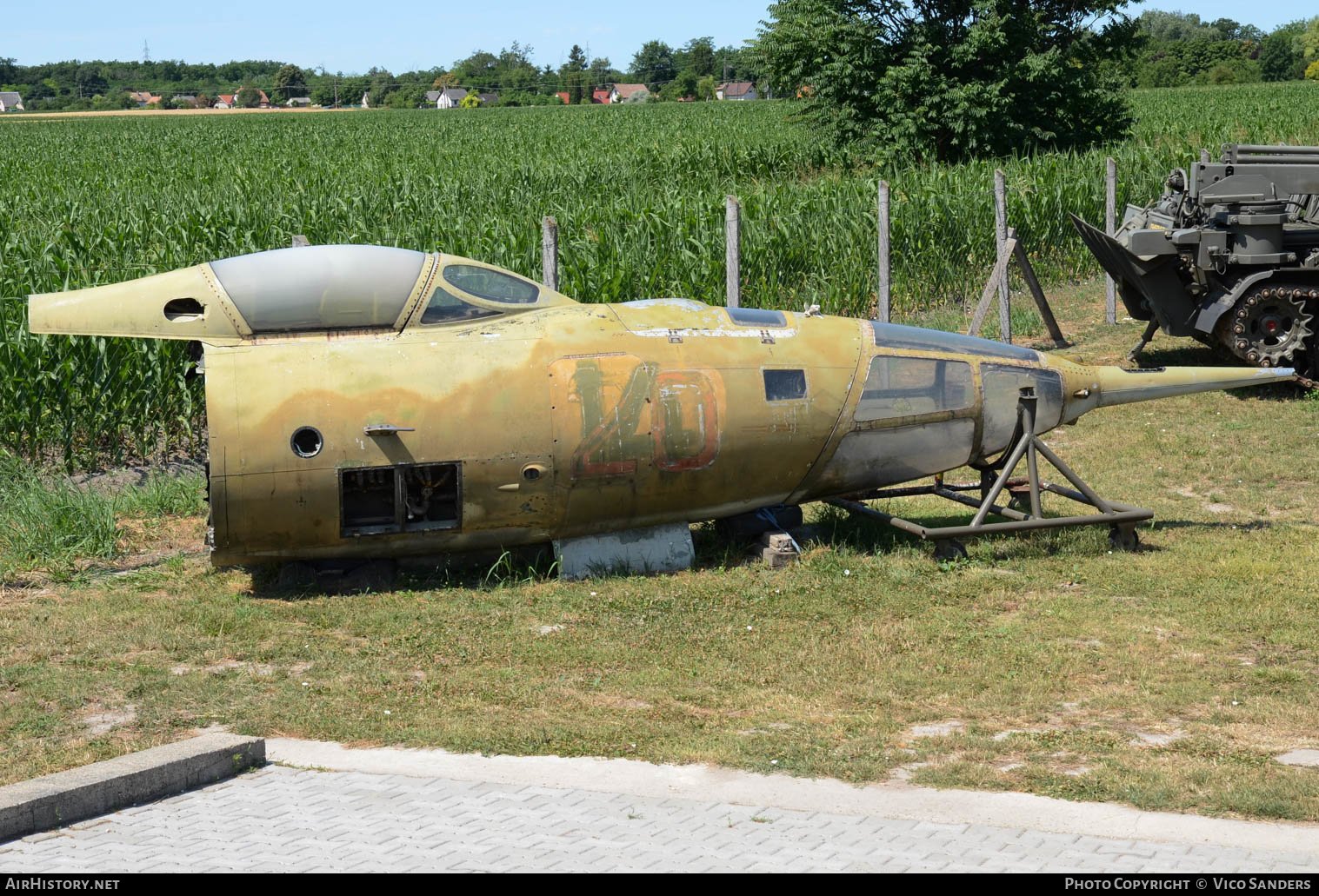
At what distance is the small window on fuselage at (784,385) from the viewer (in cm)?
933

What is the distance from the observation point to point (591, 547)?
9.43 meters

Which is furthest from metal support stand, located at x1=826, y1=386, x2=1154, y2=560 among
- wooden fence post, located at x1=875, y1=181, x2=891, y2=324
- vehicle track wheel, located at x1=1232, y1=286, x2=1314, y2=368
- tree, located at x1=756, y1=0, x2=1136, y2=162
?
tree, located at x1=756, y1=0, x2=1136, y2=162

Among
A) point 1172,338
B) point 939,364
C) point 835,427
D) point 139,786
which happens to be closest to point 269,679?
point 139,786

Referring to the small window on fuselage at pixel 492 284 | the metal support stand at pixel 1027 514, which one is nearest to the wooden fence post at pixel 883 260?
the metal support stand at pixel 1027 514

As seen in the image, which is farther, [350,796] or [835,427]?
[835,427]

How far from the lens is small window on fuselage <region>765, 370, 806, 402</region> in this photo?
9328mm

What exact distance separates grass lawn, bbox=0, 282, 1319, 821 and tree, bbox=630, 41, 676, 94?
177 meters

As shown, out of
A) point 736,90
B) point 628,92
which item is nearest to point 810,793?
point 736,90

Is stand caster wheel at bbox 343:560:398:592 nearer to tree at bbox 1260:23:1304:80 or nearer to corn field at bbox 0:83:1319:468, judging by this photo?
corn field at bbox 0:83:1319:468

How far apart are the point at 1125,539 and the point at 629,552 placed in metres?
3.78

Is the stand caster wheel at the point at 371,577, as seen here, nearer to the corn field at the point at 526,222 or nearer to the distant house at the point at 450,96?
the corn field at the point at 526,222
